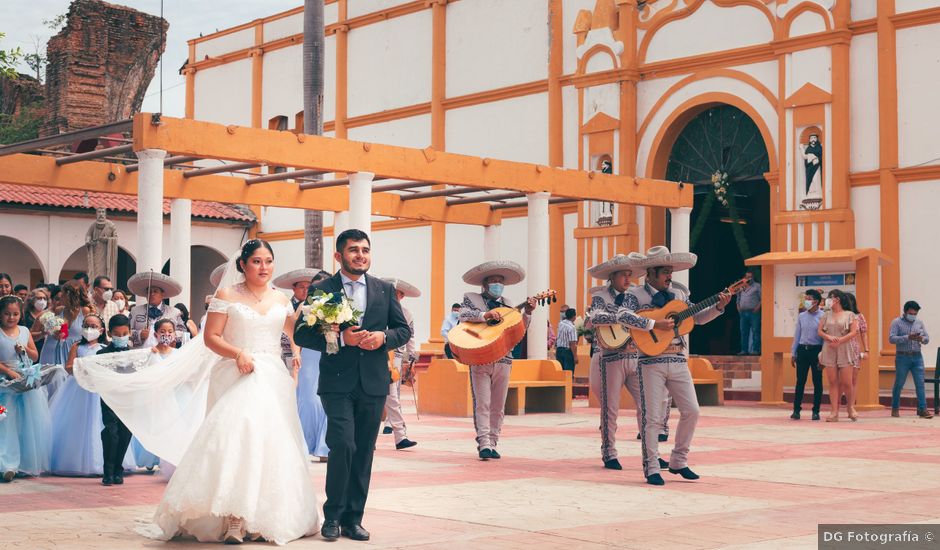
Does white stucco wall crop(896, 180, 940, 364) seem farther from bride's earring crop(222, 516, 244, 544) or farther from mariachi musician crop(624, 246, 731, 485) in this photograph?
bride's earring crop(222, 516, 244, 544)

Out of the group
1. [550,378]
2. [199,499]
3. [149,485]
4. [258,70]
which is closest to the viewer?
[199,499]

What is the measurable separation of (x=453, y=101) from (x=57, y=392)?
21.7 metres

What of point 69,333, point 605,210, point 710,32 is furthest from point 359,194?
point 710,32

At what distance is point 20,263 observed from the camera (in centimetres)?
3350

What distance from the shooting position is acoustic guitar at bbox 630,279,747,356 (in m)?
11.1

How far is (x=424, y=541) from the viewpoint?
7770 millimetres

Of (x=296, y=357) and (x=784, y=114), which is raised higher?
(x=784, y=114)

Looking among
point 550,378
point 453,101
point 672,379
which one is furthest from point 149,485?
point 453,101

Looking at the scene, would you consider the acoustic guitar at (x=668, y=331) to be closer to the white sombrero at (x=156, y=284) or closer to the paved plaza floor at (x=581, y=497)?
the paved plaza floor at (x=581, y=497)

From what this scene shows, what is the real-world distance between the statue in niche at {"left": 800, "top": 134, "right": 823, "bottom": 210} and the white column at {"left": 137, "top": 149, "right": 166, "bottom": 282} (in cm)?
1277

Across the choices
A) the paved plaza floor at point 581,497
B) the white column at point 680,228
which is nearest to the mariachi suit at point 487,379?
the paved plaza floor at point 581,497

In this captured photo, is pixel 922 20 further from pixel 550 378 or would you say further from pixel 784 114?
pixel 550 378

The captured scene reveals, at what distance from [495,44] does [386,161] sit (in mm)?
12833

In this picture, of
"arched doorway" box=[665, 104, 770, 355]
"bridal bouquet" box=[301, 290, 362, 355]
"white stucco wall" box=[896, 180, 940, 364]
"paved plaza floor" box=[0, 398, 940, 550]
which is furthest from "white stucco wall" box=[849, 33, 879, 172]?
"bridal bouquet" box=[301, 290, 362, 355]
